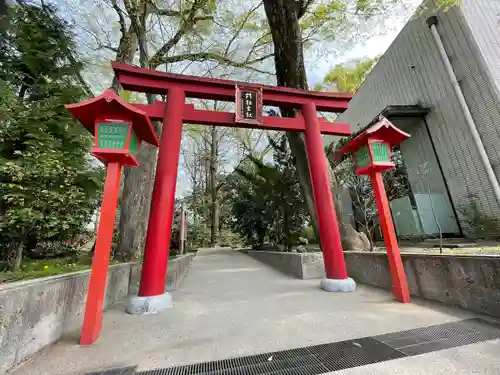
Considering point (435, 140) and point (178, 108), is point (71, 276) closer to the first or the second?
point (178, 108)

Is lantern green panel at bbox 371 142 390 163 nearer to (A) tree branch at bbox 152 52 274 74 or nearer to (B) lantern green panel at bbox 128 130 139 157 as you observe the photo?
(B) lantern green panel at bbox 128 130 139 157

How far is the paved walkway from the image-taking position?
63.8 inches

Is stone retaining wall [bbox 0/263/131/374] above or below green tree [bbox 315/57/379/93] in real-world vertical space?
below

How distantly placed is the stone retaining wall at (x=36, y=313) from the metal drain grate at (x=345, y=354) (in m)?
0.72

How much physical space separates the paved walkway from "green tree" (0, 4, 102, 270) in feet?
7.83

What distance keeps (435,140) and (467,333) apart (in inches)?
298

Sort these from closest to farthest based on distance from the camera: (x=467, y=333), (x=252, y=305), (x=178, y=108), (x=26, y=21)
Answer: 1. (x=467, y=333)
2. (x=252, y=305)
3. (x=178, y=108)
4. (x=26, y=21)

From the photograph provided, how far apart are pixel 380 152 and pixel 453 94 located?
6114 millimetres

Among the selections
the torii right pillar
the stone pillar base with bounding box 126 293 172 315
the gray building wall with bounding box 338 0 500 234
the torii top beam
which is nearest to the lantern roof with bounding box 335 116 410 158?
the torii right pillar

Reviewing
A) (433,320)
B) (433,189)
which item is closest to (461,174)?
(433,189)

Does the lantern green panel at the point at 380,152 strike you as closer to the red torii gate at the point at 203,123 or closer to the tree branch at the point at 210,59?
the red torii gate at the point at 203,123

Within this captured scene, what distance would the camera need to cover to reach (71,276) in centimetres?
236

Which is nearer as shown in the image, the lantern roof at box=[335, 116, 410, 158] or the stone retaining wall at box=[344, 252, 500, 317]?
the stone retaining wall at box=[344, 252, 500, 317]

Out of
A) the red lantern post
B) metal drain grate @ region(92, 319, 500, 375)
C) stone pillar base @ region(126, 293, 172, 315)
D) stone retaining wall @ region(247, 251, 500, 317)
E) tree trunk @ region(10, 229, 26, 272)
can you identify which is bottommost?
metal drain grate @ region(92, 319, 500, 375)
